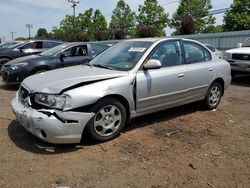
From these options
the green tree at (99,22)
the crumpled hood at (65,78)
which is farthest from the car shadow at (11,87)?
the green tree at (99,22)

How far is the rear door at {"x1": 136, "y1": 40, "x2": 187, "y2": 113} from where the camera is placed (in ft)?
15.9

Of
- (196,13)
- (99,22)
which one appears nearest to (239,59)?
(196,13)

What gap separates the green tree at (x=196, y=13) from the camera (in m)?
44.0

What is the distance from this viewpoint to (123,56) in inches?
207

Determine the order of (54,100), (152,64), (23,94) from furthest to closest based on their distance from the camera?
(152,64), (23,94), (54,100)

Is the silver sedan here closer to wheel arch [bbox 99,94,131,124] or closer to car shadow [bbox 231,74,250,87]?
wheel arch [bbox 99,94,131,124]

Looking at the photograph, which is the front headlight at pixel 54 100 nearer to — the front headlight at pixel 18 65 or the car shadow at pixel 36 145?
the car shadow at pixel 36 145

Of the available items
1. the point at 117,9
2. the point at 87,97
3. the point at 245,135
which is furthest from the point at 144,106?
the point at 117,9

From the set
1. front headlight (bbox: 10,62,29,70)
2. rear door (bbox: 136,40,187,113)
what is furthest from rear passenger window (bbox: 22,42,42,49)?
rear door (bbox: 136,40,187,113)

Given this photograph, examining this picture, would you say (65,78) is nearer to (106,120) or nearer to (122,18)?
(106,120)

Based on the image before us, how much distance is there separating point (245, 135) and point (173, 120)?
1.29 meters

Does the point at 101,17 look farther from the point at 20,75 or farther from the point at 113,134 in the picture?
the point at 113,134

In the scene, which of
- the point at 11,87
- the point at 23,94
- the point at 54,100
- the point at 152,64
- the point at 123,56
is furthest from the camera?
the point at 11,87

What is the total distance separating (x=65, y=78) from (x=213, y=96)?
337cm
